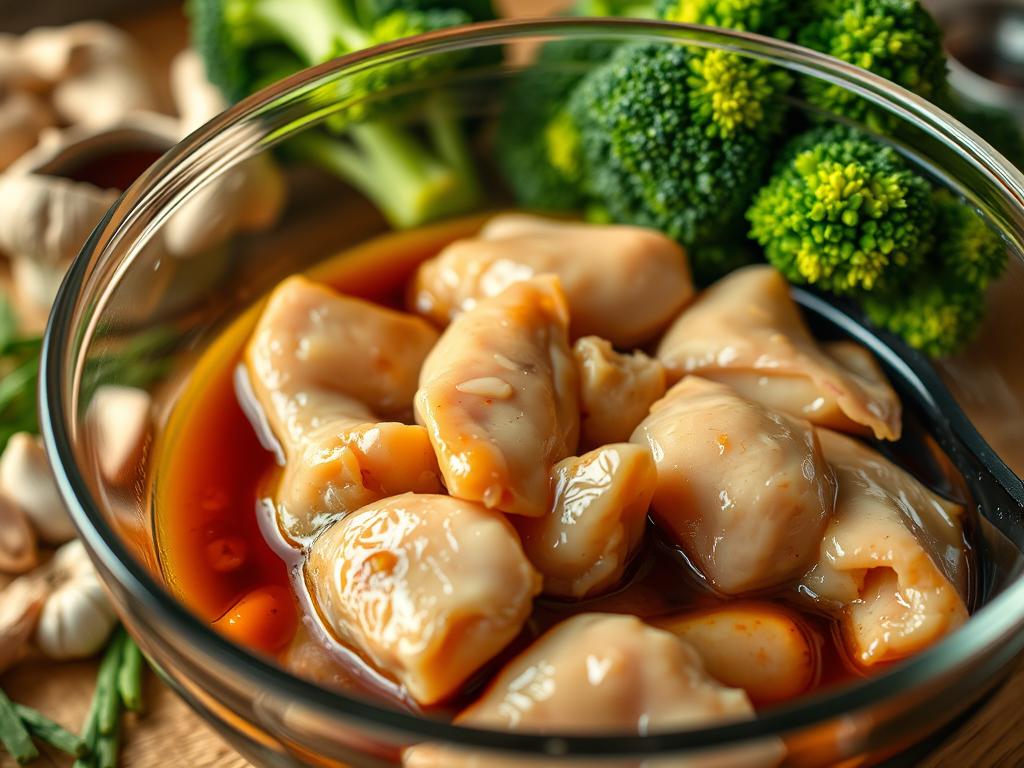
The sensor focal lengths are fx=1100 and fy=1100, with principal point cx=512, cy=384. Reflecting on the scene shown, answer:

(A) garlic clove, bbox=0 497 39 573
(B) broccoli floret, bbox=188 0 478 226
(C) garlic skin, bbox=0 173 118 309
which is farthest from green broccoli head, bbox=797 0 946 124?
(A) garlic clove, bbox=0 497 39 573

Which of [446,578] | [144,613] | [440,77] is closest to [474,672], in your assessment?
[446,578]

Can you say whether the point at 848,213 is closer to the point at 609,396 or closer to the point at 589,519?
the point at 609,396

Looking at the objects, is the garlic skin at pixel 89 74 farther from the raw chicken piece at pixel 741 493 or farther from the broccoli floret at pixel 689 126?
the raw chicken piece at pixel 741 493

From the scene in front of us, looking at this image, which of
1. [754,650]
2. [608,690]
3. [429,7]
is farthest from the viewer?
[429,7]

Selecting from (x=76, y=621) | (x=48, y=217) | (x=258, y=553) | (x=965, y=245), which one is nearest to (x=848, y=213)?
(x=965, y=245)

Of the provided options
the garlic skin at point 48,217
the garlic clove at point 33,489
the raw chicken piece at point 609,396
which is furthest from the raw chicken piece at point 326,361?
the garlic skin at point 48,217

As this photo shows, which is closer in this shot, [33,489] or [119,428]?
[119,428]
